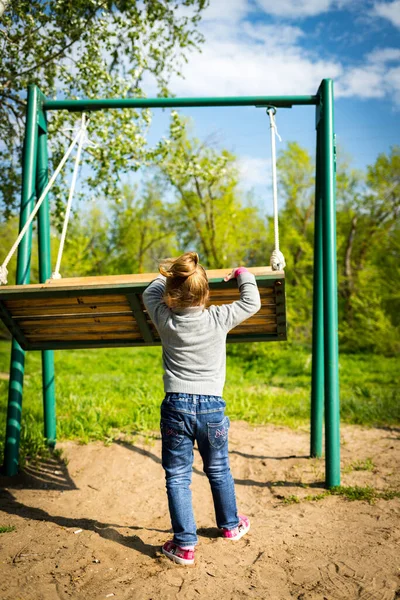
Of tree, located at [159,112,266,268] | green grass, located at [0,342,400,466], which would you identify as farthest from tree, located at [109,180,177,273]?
green grass, located at [0,342,400,466]

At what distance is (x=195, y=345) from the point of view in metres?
2.88

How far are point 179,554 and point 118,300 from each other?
1.63 meters

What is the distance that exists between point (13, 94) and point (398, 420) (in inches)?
Answer: 272

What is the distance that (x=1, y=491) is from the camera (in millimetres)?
4086

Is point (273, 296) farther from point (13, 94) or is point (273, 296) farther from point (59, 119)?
point (13, 94)

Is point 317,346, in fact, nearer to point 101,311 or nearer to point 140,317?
point 140,317

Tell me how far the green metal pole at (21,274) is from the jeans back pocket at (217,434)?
207 cm

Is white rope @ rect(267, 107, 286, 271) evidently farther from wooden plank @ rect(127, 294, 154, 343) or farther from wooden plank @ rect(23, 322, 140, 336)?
wooden plank @ rect(23, 322, 140, 336)

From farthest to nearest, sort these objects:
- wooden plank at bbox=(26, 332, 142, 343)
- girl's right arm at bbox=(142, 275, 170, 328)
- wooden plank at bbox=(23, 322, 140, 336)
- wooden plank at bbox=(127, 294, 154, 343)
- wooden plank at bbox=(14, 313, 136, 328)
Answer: wooden plank at bbox=(26, 332, 142, 343) → wooden plank at bbox=(23, 322, 140, 336) → wooden plank at bbox=(14, 313, 136, 328) → wooden plank at bbox=(127, 294, 154, 343) → girl's right arm at bbox=(142, 275, 170, 328)

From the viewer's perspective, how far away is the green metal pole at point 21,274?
435 cm

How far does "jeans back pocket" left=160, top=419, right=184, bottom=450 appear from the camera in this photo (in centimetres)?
283

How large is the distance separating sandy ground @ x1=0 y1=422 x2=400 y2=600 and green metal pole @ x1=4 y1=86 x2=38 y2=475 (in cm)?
28

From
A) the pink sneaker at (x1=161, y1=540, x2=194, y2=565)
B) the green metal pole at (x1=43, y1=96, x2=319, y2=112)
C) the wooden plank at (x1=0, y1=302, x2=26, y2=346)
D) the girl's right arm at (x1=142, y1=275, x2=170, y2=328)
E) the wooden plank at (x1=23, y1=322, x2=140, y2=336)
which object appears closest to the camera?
the pink sneaker at (x1=161, y1=540, x2=194, y2=565)

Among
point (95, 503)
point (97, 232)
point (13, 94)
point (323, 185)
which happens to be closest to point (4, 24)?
point (13, 94)
